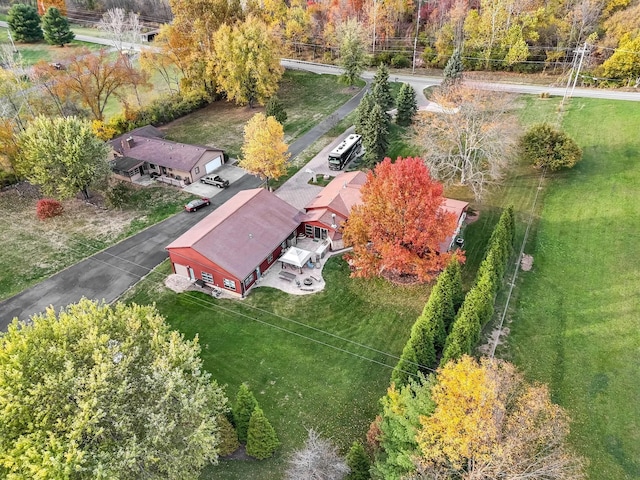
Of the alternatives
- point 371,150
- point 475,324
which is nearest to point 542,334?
point 475,324

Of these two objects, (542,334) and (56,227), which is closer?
(542,334)

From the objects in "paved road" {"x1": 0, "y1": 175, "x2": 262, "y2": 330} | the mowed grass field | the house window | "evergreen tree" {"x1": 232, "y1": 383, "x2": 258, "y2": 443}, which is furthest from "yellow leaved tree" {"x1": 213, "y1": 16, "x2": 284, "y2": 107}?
"evergreen tree" {"x1": 232, "y1": 383, "x2": 258, "y2": 443}

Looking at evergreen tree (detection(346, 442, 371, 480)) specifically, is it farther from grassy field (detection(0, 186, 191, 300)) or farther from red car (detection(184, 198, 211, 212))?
red car (detection(184, 198, 211, 212))

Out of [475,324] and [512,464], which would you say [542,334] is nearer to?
[475,324]

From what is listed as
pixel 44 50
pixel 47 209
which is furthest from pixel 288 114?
pixel 44 50

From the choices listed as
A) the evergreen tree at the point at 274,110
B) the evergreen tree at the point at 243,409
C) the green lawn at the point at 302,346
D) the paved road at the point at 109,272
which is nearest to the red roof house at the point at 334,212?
the green lawn at the point at 302,346
